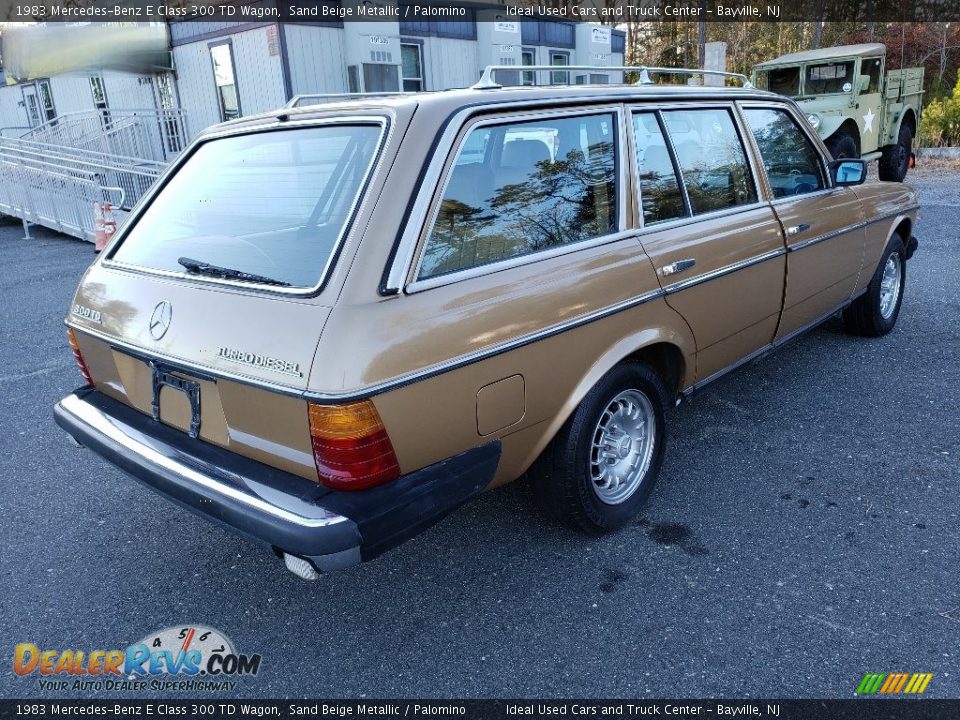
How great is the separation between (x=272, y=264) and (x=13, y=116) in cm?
2336

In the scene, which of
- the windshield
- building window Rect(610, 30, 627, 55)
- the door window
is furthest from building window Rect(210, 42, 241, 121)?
building window Rect(610, 30, 627, 55)

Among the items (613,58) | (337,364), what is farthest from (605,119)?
(613,58)

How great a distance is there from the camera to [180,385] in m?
2.41

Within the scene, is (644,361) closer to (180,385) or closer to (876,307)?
(180,385)

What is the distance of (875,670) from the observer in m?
2.25

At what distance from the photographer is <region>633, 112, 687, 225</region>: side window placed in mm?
3002

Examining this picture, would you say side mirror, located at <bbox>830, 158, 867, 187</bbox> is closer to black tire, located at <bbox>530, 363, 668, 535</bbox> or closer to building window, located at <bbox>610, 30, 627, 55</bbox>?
black tire, located at <bbox>530, 363, 668, 535</bbox>

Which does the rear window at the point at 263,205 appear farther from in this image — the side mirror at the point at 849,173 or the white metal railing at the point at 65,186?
the white metal railing at the point at 65,186

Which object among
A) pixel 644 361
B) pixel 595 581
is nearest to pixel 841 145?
pixel 644 361

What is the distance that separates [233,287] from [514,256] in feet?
3.15

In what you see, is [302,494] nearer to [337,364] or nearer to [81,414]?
[337,364]

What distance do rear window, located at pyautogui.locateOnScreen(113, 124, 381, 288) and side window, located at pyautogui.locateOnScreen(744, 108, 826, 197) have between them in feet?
7.51

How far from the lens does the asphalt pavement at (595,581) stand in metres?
2.33

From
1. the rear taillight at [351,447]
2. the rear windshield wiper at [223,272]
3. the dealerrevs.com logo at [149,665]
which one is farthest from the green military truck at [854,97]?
the dealerrevs.com logo at [149,665]
